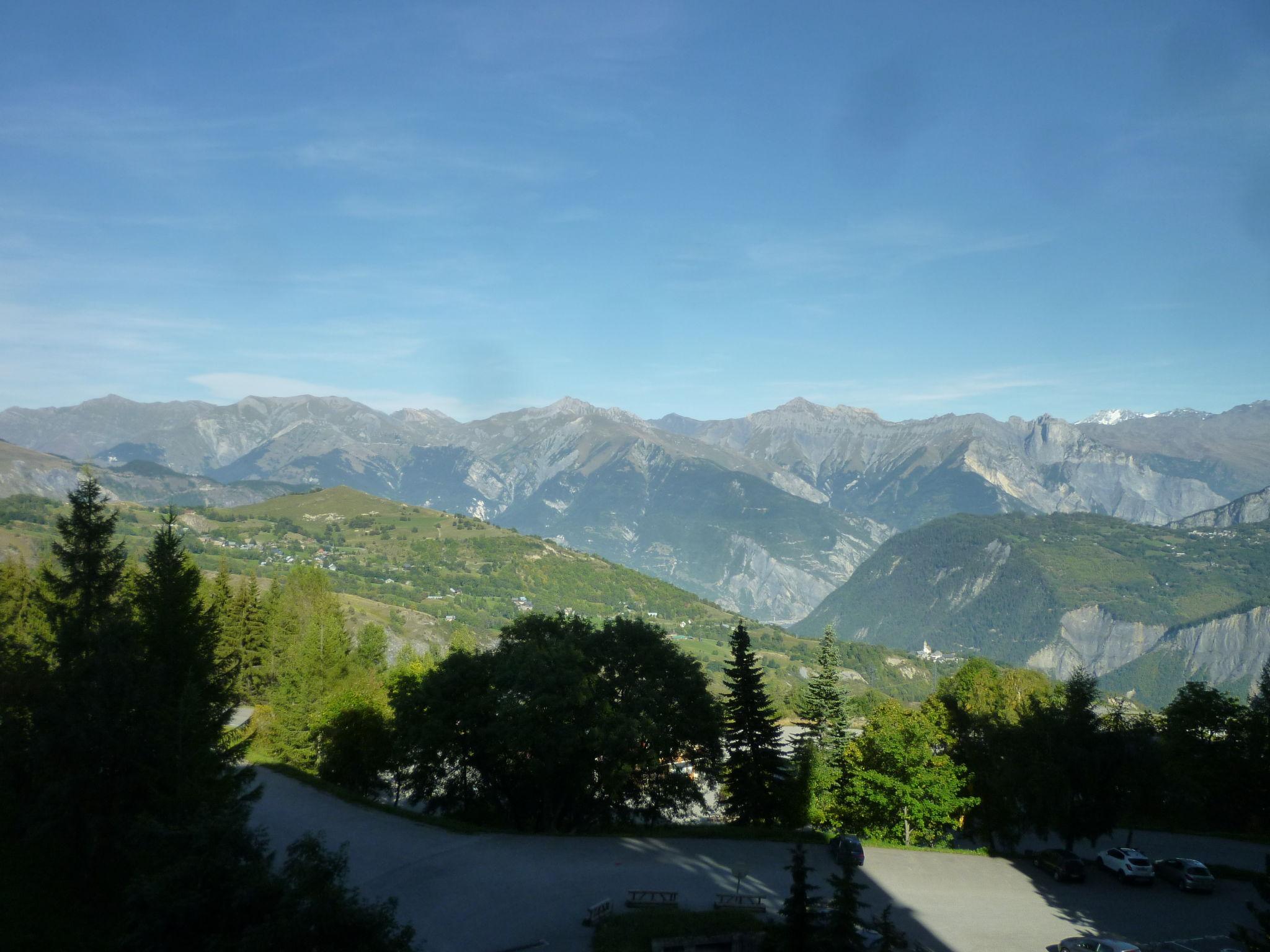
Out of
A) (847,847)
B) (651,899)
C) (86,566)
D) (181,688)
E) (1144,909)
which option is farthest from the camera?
(181,688)

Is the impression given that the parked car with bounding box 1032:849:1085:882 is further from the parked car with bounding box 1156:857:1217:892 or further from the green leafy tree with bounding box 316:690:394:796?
the green leafy tree with bounding box 316:690:394:796

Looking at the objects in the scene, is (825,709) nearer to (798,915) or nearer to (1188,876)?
(1188,876)

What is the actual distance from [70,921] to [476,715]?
50.7 ft

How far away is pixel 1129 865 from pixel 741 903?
16.2 meters

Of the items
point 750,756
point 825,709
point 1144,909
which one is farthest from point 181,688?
point 825,709

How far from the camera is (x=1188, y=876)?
28.2 metres

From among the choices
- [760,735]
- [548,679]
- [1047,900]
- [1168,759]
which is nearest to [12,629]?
[548,679]

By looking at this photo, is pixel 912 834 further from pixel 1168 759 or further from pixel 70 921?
pixel 70 921

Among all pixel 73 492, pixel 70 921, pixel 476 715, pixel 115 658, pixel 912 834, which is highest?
pixel 73 492

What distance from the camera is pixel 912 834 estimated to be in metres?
35.8

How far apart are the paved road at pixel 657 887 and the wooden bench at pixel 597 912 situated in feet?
1.06

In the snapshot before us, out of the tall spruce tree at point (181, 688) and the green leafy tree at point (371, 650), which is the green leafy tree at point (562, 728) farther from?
the green leafy tree at point (371, 650)

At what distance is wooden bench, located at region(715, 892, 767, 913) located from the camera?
23.2 m

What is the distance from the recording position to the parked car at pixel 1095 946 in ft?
69.6
